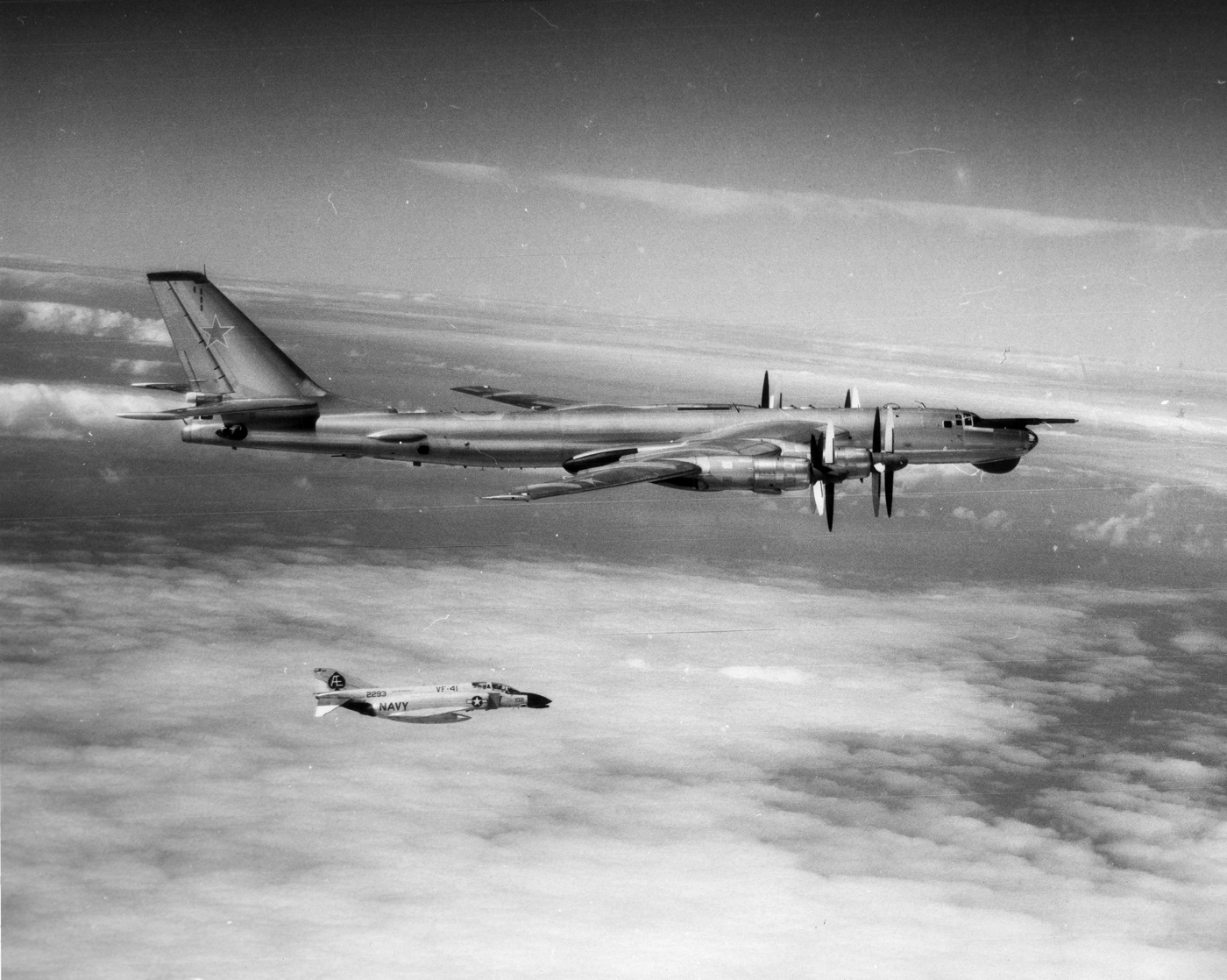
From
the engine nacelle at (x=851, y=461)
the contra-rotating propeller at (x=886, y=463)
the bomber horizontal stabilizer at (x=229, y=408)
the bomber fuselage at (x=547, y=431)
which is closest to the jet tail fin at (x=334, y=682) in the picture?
the bomber fuselage at (x=547, y=431)

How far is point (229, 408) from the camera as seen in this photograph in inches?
781

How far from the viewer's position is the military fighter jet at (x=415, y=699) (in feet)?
65.6

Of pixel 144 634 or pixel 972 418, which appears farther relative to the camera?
pixel 972 418

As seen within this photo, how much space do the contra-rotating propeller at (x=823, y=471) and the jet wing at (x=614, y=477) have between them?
2057 millimetres

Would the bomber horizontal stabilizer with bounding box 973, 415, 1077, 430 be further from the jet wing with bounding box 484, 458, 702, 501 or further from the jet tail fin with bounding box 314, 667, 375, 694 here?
the jet tail fin with bounding box 314, 667, 375, 694

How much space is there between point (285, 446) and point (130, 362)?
10.5ft

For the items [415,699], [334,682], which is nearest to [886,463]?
[415,699]

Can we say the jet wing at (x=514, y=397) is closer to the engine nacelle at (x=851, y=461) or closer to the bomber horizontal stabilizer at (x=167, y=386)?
the bomber horizontal stabilizer at (x=167, y=386)

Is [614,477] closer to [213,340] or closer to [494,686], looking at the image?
[494,686]

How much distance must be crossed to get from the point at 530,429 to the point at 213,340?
5858 mm

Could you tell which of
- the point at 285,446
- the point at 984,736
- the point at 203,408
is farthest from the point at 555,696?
the point at 984,736

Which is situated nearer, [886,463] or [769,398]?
[886,463]

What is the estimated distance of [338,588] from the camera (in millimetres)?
21484

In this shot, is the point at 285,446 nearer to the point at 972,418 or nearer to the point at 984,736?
the point at 972,418
